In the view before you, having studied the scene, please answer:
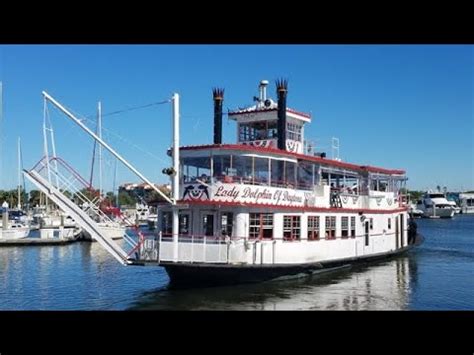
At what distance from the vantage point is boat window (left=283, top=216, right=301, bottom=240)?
1895 cm

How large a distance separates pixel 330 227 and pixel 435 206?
300ft

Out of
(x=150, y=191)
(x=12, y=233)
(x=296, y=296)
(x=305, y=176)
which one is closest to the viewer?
(x=296, y=296)

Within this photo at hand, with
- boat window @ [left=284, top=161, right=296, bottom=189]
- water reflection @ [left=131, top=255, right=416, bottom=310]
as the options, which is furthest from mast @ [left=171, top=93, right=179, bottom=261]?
boat window @ [left=284, top=161, right=296, bottom=189]

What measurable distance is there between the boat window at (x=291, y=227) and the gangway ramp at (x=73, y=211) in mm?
5690

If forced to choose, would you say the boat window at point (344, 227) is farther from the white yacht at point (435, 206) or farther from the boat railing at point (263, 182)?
the white yacht at point (435, 206)

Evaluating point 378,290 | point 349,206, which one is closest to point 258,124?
point 349,206

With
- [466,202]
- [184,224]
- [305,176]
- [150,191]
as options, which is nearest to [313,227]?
[305,176]

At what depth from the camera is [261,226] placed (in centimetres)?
1802

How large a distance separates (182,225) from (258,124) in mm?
7134

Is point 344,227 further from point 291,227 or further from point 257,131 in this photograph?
point 257,131

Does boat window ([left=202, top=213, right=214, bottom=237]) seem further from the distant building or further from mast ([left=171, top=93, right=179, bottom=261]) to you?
the distant building
